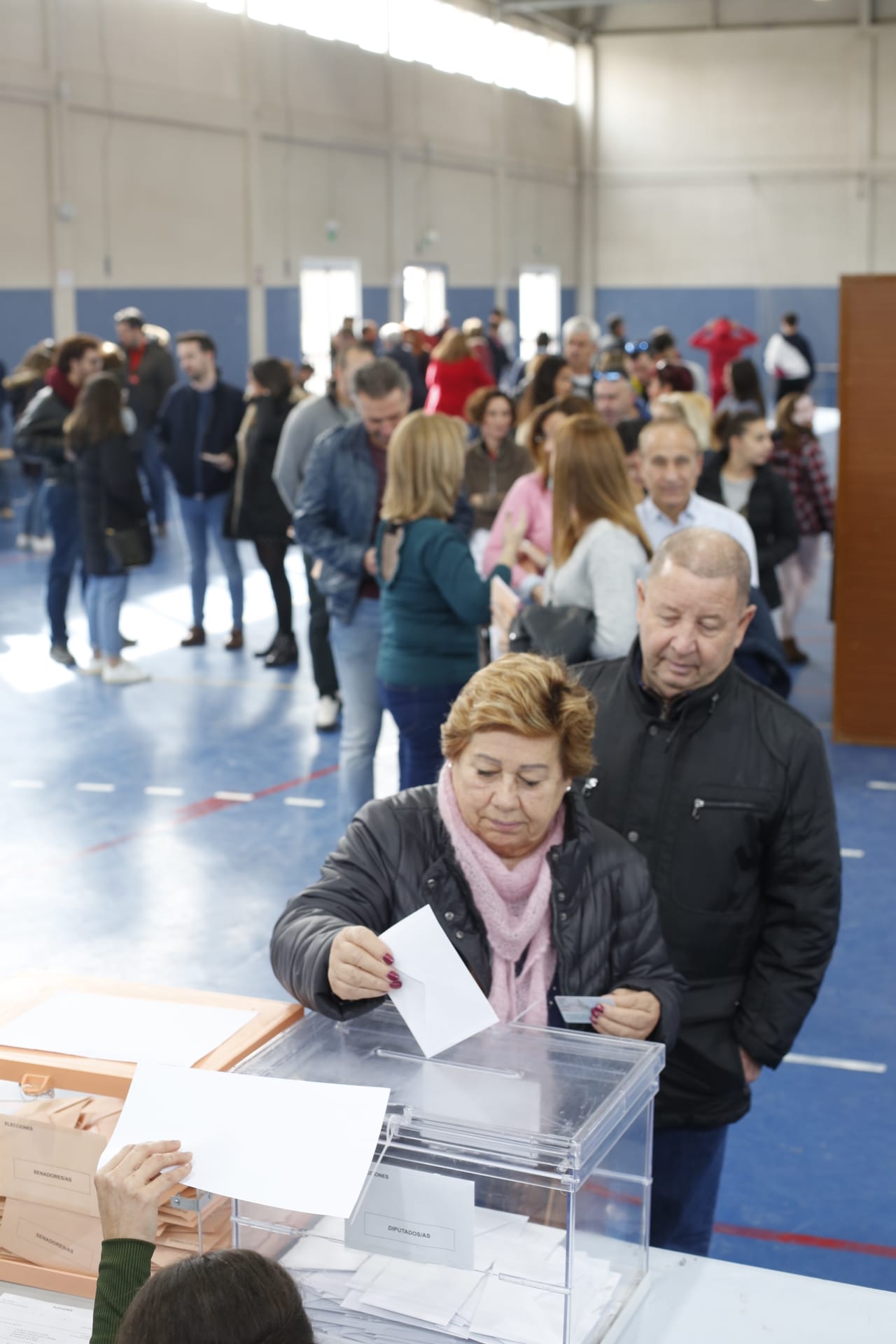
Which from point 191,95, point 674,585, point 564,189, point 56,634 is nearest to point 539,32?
point 564,189

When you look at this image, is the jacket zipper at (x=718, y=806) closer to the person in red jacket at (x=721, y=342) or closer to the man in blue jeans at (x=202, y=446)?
the man in blue jeans at (x=202, y=446)

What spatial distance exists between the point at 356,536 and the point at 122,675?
3.35m

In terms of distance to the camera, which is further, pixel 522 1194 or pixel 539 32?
pixel 539 32

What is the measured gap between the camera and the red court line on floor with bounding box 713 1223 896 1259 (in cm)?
332

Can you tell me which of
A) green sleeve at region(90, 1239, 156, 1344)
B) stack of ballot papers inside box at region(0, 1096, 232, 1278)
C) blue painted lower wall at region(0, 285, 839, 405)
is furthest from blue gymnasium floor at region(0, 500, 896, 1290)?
blue painted lower wall at region(0, 285, 839, 405)

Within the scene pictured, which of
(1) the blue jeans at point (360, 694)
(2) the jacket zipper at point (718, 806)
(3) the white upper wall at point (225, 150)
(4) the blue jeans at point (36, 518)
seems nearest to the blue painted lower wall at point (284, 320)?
(3) the white upper wall at point (225, 150)

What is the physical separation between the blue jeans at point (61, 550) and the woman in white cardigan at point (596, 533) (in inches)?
212

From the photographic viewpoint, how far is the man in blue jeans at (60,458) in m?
9.05

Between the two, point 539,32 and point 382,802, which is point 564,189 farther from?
point 382,802

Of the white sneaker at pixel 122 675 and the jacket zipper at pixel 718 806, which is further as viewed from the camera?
the white sneaker at pixel 122 675

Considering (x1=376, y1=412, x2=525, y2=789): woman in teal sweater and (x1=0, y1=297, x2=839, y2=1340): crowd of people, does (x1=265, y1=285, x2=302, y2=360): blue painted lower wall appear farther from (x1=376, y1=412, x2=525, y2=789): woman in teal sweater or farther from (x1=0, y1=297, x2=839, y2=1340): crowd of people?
(x1=376, y1=412, x2=525, y2=789): woman in teal sweater

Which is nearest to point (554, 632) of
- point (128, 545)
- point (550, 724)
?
point (550, 724)

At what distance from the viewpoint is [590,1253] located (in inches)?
73.0

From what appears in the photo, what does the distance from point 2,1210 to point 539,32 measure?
25.7 meters
